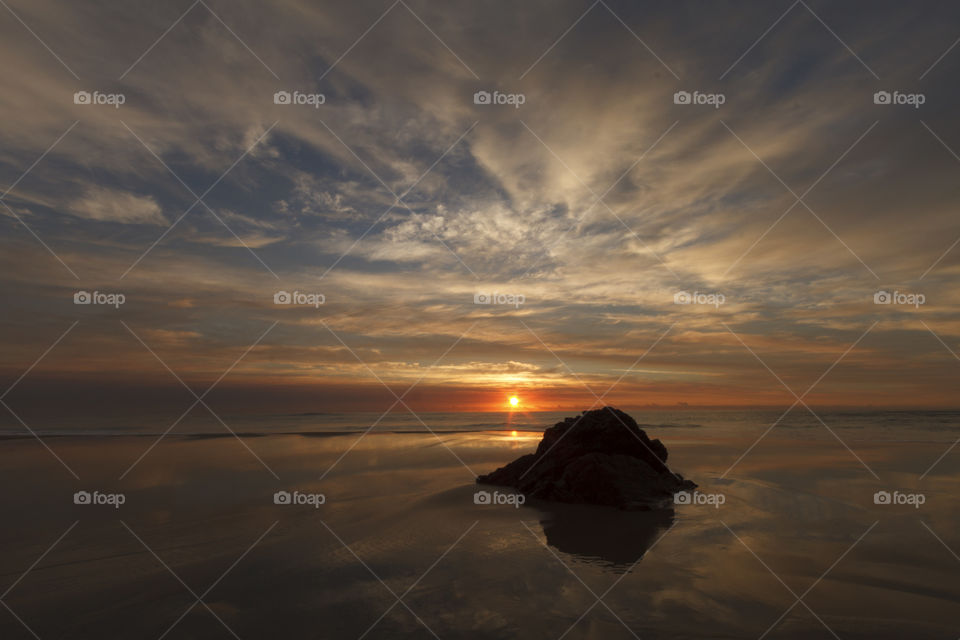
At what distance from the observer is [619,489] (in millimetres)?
12078

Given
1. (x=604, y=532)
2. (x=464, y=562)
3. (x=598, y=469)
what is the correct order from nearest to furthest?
(x=464, y=562)
(x=604, y=532)
(x=598, y=469)

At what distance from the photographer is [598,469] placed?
1255 cm

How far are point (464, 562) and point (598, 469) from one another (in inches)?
217

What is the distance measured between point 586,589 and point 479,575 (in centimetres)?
175

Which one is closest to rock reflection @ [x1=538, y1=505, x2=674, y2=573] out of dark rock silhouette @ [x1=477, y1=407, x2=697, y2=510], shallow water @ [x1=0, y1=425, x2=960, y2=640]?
shallow water @ [x1=0, y1=425, x2=960, y2=640]

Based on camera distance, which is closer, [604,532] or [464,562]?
[464,562]

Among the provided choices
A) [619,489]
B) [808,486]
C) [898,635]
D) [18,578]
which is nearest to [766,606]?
[898,635]

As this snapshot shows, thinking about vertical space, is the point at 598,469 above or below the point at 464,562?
above

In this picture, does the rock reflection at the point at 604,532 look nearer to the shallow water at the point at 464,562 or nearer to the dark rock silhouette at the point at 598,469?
the shallow water at the point at 464,562

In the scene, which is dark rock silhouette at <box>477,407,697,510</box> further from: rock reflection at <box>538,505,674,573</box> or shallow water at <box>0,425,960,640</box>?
shallow water at <box>0,425,960,640</box>

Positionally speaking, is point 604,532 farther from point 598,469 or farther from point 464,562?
point 464,562

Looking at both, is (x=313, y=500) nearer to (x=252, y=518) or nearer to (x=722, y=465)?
(x=252, y=518)

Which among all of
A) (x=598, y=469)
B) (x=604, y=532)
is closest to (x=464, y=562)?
(x=604, y=532)

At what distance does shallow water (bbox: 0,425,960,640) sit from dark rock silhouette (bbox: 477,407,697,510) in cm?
70
